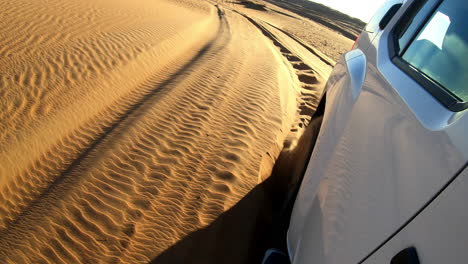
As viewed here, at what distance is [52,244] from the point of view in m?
3.35

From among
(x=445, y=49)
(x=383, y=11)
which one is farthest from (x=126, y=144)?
(x=445, y=49)

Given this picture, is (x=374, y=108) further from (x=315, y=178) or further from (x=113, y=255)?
(x=113, y=255)

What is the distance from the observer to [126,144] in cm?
495

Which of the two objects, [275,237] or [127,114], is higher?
[275,237]

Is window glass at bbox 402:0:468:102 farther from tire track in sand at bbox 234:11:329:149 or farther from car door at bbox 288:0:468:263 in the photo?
tire track in sand at bbox 234:11:329:149

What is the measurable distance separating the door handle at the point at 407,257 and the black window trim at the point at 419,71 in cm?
51

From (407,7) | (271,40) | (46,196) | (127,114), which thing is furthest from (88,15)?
(407,7)

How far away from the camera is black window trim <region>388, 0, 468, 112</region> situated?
1.44m

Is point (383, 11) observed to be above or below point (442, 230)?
above

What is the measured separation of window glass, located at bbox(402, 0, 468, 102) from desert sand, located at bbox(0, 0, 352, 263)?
1.97 m

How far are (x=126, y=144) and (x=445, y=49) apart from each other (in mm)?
3847

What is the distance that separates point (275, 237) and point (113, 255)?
126cm

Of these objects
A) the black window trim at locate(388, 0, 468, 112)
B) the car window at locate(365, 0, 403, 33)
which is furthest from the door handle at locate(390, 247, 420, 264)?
the car window at locate(365, 0, 403, 33)

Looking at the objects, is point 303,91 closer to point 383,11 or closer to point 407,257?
point 383,11
